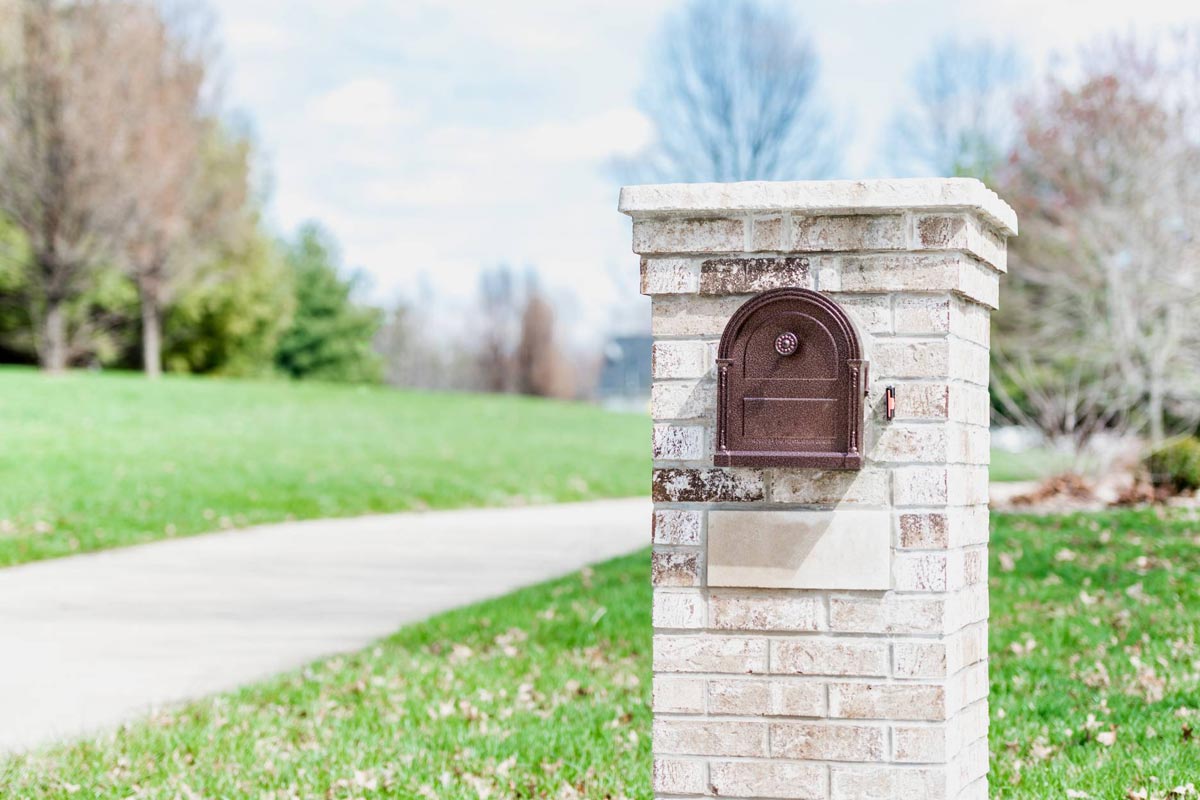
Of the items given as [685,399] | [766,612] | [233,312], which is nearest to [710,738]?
[766,612]

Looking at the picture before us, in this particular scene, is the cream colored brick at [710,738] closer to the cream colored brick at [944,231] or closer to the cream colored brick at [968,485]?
the cream colored brick at [968,485]

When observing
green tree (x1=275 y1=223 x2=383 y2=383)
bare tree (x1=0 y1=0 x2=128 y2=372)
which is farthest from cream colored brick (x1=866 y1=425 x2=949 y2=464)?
green tree (x1=275 y1=223 x2=383 y2=383)

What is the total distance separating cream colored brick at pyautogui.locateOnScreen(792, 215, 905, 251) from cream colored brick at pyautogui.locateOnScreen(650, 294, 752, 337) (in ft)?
0.71

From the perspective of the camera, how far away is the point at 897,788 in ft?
10.8

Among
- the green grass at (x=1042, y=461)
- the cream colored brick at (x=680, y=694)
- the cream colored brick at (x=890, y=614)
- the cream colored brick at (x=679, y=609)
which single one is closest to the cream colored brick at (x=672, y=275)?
the cream colored brick at (x=679, y=609)

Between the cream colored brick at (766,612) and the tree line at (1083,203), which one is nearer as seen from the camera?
the cream colored brick at (766,612)

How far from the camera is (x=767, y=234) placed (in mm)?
3277

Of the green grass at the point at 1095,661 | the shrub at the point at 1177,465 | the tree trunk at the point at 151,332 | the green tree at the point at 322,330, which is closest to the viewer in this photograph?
the green grass at the point at 1095,661

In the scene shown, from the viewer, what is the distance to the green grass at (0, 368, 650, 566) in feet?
40.6

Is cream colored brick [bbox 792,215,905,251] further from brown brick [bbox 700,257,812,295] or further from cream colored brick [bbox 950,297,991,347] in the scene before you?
cream colored brick [bbox 950,297,991,347]

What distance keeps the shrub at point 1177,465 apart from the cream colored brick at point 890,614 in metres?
9.90

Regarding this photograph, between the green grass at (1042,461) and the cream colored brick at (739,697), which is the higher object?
the green grass at (1042,461)

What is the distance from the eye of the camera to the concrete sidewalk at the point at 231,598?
6.29 meters

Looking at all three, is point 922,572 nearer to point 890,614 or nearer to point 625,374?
point 890,614
